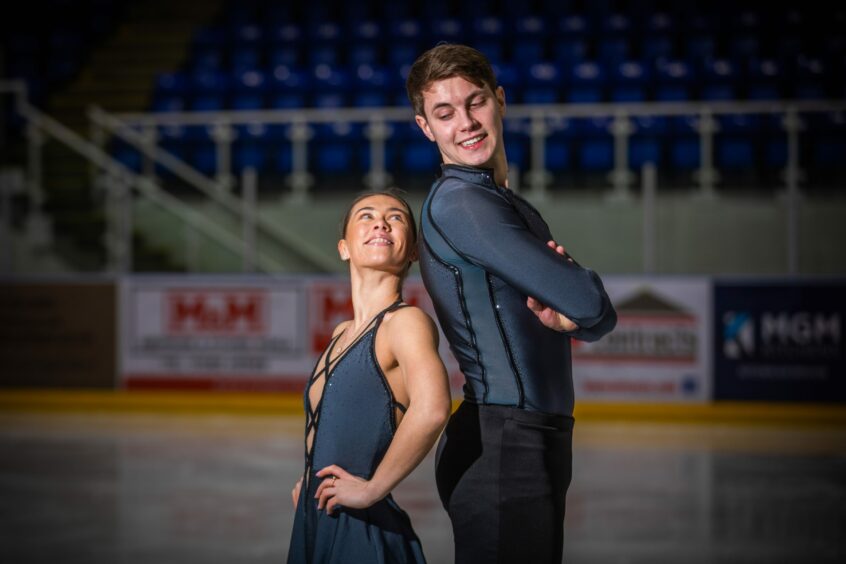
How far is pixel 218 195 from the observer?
11.2 m

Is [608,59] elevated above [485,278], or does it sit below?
above

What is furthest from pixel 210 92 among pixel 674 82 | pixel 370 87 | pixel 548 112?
pixel 674 82

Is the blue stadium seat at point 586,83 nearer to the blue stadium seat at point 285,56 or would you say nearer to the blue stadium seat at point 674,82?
the blue stadium seat at point 674,82

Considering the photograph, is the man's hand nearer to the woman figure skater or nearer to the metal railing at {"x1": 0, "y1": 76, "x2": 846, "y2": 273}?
the woman figure skater

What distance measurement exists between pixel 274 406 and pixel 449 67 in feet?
28.1

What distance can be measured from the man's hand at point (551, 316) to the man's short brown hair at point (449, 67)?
0.41 metres

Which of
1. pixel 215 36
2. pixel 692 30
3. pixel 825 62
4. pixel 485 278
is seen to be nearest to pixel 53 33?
pixel 215 36

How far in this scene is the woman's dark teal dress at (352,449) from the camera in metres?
2.39

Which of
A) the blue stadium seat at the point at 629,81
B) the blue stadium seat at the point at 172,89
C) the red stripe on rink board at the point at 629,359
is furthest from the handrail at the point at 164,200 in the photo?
the blue stadium seat at the point at 629,81

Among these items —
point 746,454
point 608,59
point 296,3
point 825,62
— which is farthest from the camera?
point 296,3

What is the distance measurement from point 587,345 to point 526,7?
584cm

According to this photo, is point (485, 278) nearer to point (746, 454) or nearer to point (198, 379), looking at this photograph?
point (746, 454)

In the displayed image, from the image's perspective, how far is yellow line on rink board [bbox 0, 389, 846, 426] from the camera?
10.0m

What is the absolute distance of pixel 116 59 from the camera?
15742mm
